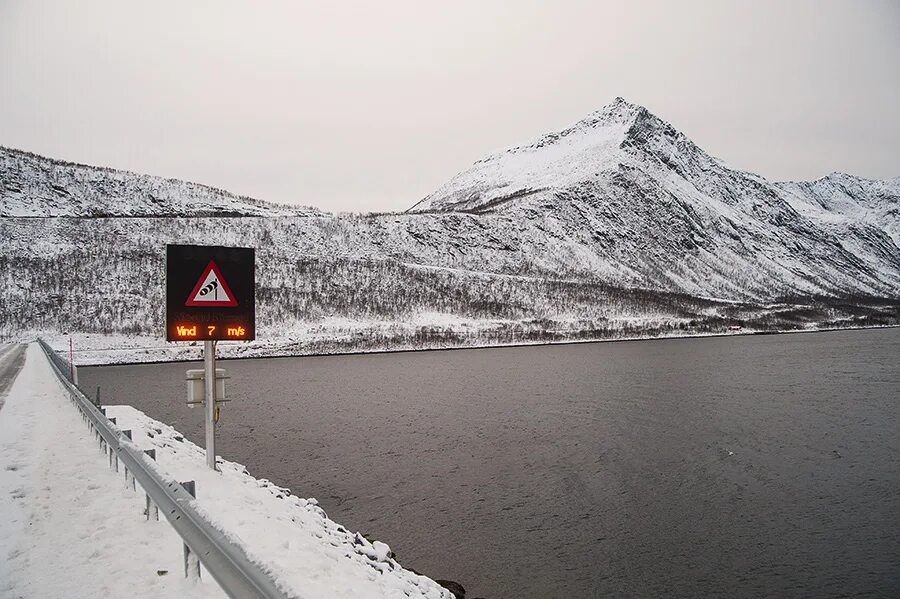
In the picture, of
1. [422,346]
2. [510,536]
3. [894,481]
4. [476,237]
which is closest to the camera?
[510,536]

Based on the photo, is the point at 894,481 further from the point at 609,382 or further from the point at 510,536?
the point at 609,382

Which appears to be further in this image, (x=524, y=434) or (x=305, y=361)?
(x=305, y=361)

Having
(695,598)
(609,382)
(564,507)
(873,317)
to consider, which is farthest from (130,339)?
(873,317)

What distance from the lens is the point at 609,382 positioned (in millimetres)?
44062

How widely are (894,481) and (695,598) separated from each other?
1107 centimetres

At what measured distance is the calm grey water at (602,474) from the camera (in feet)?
41.8

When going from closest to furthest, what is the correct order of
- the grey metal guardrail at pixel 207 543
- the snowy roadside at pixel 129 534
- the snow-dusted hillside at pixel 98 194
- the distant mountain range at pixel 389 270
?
the grey metal guardrail at pixel 207 543
the snowy roadside at pixel 129 534
the distant mountain range at pixel 389 270
the snow-dusted hillside at pixel 98 194

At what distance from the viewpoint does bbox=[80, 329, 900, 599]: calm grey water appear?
12742 mm

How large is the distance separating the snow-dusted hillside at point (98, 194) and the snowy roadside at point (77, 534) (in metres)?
129

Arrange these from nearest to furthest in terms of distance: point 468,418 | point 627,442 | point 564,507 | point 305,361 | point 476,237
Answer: point 564,507 < point 627,442 < point 468,418 < point 305,361 < point 476,237

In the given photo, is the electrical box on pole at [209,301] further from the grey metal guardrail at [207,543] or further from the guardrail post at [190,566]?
the guardrail post at [190,566]

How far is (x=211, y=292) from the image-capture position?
37.9ft

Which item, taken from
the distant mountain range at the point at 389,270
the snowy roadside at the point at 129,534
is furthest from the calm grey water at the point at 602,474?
the distant mountain range at the point at 389,270

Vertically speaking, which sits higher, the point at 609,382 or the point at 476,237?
the point at 476,237
